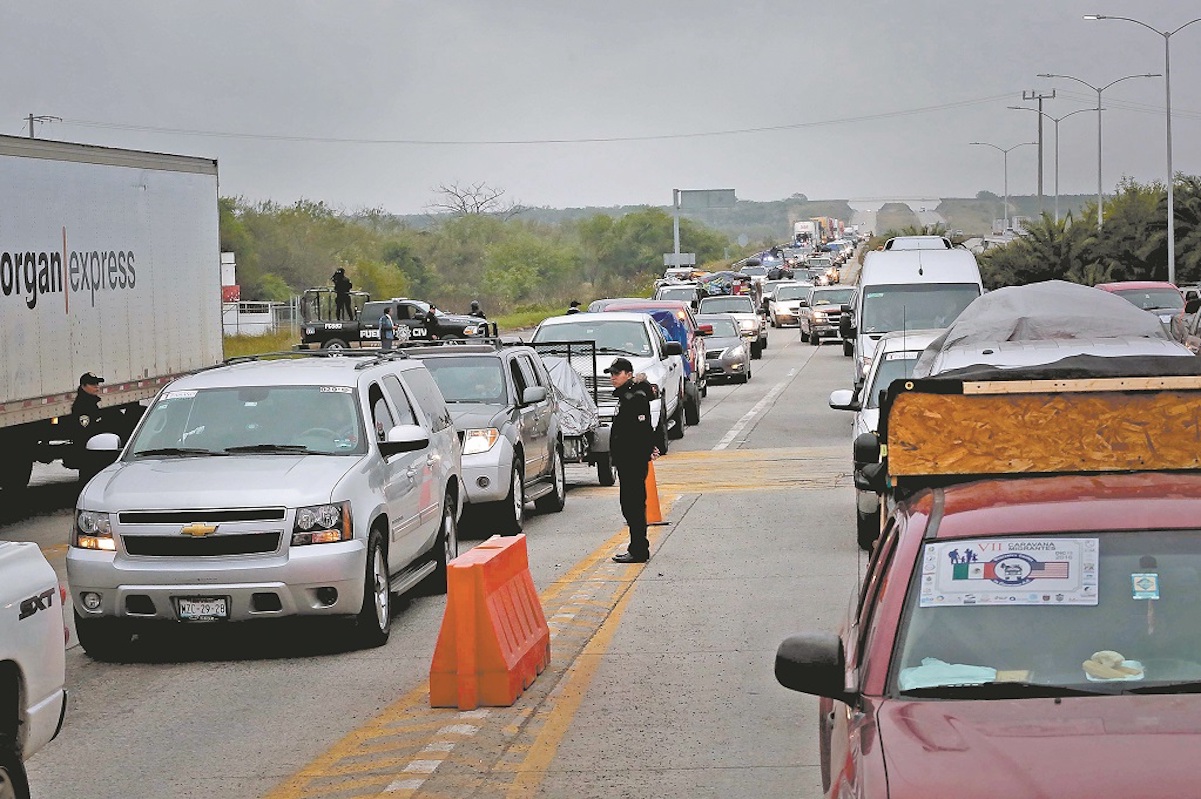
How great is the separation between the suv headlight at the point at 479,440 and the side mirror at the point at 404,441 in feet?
16.0

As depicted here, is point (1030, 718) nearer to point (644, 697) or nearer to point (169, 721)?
point (644, 697)

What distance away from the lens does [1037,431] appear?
7223mm

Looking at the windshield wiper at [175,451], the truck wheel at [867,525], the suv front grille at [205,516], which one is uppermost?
the windshield wiper at [175,451]

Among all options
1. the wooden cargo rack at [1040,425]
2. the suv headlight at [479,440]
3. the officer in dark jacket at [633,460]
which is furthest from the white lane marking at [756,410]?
the wooden cargo rack at [1040,425]

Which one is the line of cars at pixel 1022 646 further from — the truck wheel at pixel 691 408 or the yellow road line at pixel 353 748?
the truck wheel at pixel 691 408

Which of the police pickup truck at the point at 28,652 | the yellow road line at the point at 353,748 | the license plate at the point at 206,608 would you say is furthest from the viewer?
the license plate at the point at 206,608

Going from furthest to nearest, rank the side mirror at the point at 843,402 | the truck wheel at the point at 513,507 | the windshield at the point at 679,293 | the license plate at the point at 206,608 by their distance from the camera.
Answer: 1. the windshield at the point at 679,293
2. the truck wheel at the point at 513,507
3. the side mirror at the point at 843,402
4. the license plate at the point at 206,608

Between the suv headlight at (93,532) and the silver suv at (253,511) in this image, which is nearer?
the silver suv at (253,511)

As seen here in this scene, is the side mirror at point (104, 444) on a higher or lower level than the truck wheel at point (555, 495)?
higher

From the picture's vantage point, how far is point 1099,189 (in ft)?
267

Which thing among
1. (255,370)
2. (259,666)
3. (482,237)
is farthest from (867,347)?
(482,237)

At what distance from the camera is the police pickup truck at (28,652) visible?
6469mm

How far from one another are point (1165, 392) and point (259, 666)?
20.8ft

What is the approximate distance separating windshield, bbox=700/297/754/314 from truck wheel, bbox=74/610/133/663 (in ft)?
133
